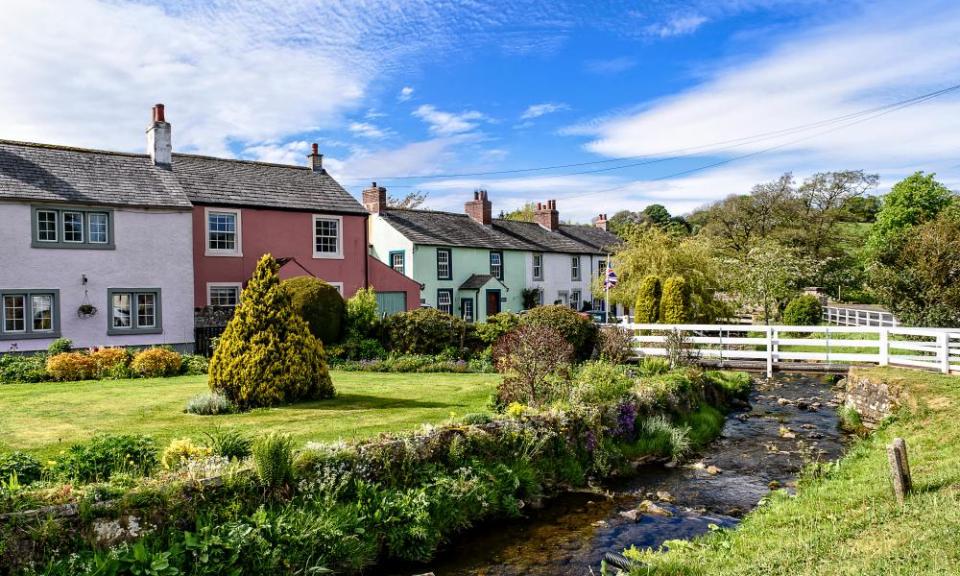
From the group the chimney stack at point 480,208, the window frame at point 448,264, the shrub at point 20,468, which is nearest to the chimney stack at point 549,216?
the chimney stack at point 480,208

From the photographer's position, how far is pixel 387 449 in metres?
9.15

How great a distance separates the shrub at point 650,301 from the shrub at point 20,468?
78.7 feet

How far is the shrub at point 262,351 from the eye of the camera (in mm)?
13094

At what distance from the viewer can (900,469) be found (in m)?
8.00

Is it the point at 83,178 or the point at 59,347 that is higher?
the point at 83,178

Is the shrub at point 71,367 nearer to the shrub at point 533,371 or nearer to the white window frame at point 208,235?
the white window frame at point 208,235

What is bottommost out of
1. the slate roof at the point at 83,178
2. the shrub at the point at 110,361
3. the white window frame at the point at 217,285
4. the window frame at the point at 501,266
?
the shrub at the point at 110,361

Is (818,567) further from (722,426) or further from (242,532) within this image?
(722,426)

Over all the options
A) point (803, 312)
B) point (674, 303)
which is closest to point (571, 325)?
point (674, 303)

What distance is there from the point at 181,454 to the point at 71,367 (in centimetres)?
1221

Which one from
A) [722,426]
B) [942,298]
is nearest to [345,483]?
[722,426]

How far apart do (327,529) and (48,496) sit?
2924mm

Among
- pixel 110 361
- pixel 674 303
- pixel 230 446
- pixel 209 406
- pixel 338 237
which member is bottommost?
pixel 209 406

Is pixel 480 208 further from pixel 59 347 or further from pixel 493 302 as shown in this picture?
pixel 59 347
